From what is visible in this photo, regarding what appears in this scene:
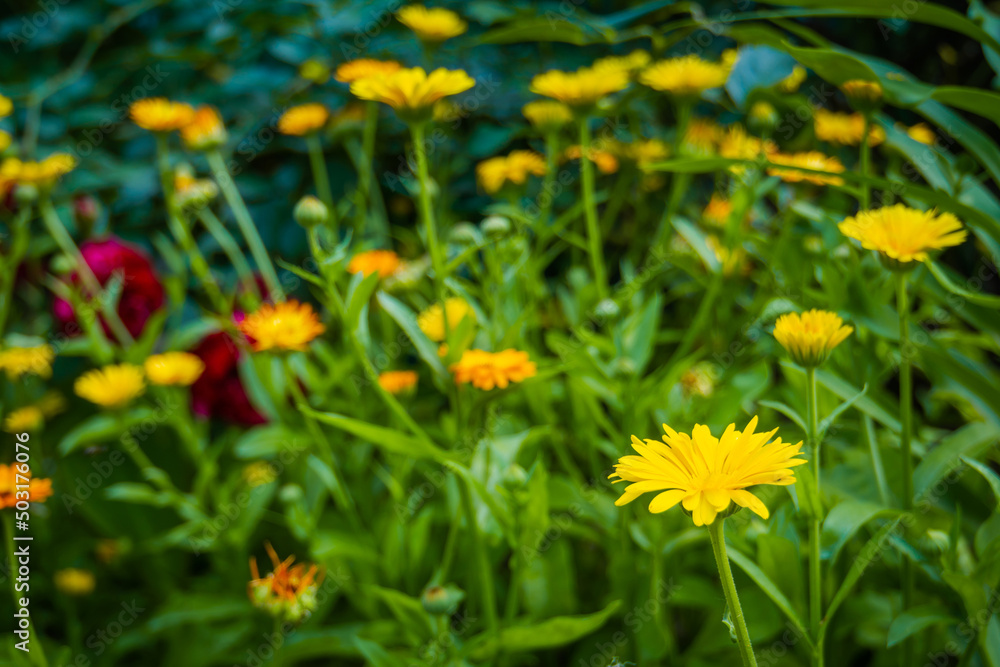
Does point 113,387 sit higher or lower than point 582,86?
lower

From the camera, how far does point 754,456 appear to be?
0.32m

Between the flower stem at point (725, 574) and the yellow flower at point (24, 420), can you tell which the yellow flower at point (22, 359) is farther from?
the flower stem at point (725, 574)

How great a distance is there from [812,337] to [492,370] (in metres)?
0.21

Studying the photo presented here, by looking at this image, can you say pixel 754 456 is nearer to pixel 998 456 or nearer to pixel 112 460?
pixel 998 456

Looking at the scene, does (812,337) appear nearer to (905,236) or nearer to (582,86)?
(905,236)

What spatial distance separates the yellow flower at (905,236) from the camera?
43 centimetres

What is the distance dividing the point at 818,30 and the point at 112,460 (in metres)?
1.04

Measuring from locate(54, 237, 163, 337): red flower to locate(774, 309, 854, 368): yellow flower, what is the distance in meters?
0.74

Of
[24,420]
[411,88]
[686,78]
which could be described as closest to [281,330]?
[411,88]

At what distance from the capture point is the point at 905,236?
44 cm

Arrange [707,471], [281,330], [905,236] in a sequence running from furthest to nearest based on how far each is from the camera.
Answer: [281,330] → [905,236] → [707,471]

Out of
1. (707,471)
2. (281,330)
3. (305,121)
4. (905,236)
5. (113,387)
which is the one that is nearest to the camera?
(707,471)

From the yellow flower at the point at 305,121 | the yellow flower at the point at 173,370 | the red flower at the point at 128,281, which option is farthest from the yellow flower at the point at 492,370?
the red flower at the point at 128,281

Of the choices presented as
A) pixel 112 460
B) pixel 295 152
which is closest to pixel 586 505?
pixel 112 460
